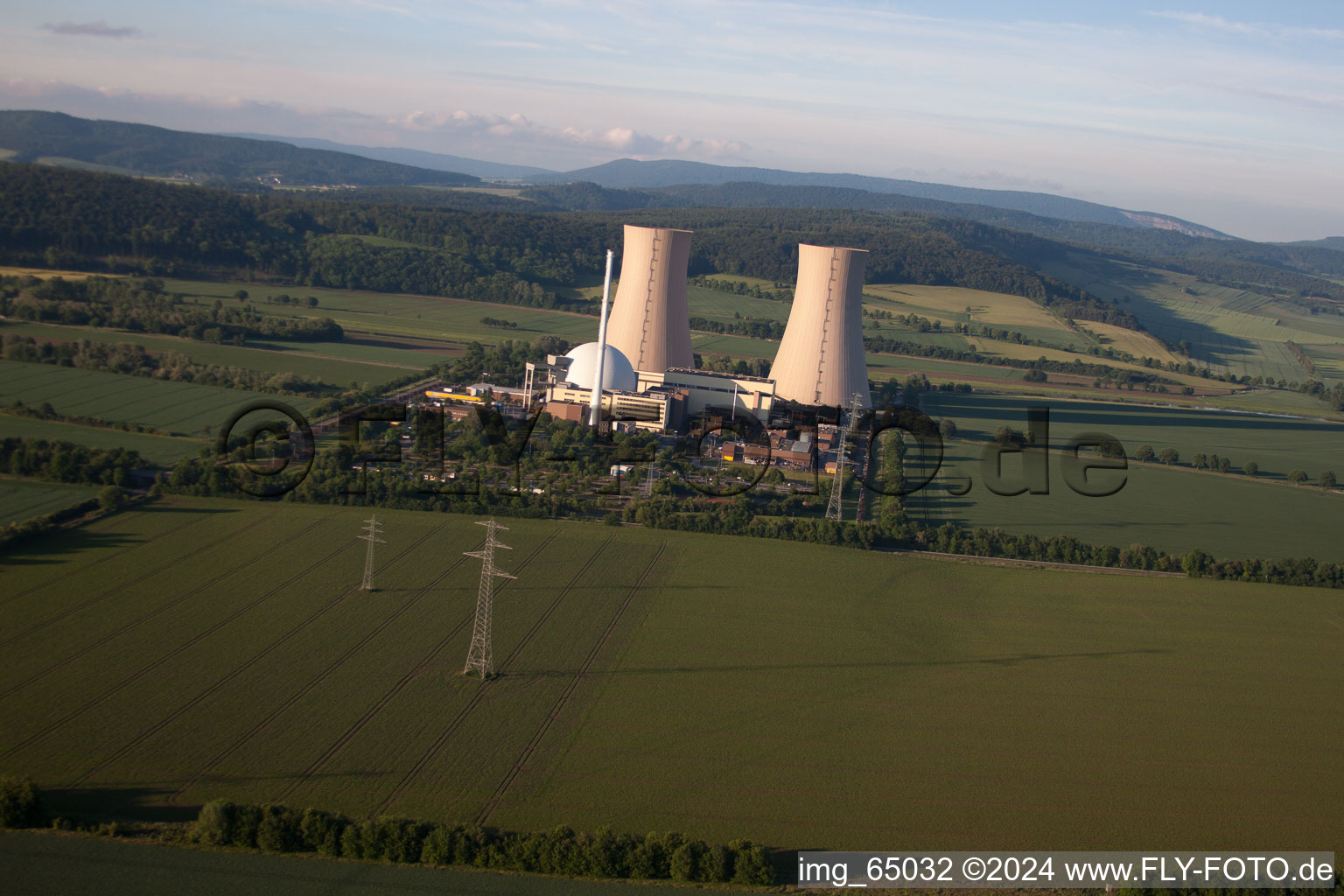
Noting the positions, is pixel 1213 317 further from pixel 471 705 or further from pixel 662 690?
pixel 471 705

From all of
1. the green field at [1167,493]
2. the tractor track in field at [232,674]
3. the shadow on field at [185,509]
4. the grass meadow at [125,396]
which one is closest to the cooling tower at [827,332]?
the green field at [1167,493]

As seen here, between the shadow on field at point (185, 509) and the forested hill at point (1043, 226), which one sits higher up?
the forested hill at point (1043, 226)

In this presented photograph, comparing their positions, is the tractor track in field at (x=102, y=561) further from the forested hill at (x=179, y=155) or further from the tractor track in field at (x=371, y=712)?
the forested hill at (x=179, y=155)

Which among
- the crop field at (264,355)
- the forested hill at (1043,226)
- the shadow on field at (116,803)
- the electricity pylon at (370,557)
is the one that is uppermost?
the forested hill at (1043,226)

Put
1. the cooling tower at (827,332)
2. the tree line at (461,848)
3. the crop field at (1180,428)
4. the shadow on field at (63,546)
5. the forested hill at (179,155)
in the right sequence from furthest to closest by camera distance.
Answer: the forested hill at (179,155), the crop field at (1180,428), the cooling tower at (827,332), the shadow on field at (63,546), the tree line at (461,848)

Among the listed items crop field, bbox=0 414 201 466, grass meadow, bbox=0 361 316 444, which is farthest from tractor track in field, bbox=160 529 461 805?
grass meadow, bbox=0 361 316 444

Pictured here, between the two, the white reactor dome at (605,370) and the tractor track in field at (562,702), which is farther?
the white reactor dome at (605,370)

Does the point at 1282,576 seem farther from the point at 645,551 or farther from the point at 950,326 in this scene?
the point at 950,326
